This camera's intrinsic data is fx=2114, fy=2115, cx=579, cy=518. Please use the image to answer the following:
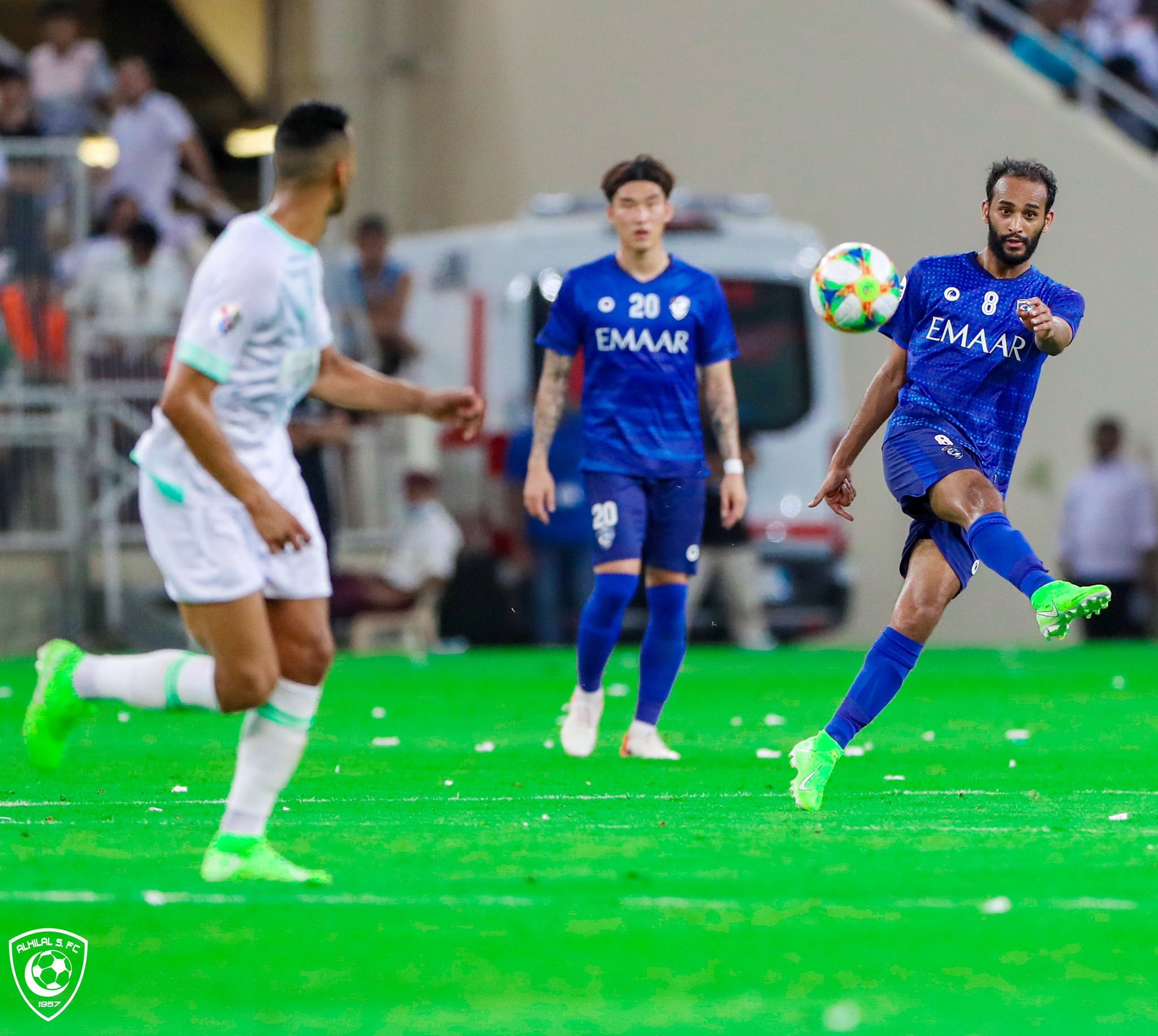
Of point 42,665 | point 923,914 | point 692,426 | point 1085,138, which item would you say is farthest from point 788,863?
point 1085,138

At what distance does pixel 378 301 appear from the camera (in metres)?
16.7

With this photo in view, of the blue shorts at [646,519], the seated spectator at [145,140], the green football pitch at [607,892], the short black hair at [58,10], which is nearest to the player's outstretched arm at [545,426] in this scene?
the blue shorts at [646,519]

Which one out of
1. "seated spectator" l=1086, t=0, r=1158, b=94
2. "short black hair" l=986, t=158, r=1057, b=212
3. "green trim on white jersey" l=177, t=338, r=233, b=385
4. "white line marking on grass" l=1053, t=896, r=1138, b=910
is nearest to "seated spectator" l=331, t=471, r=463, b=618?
"seated spectator" l=1086, t=0, r=1158, b=94

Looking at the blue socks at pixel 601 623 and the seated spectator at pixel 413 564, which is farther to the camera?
the seated spectator at pixel 413 564

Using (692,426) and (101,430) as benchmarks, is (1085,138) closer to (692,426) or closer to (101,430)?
(101,430)

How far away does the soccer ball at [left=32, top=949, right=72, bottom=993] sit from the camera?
4309mm

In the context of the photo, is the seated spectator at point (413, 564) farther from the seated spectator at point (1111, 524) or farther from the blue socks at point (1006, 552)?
the blue socks at point (1006, 552)

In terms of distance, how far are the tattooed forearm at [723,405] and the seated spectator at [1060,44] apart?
13013mm

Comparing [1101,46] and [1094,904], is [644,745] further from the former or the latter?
[1101,46]

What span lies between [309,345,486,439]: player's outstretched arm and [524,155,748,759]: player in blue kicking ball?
8.95 ft

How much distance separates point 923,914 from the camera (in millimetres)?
4855

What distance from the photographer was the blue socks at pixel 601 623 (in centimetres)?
844

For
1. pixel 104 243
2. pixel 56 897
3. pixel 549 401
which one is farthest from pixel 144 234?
pixel 56 897

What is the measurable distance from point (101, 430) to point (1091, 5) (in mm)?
10988
